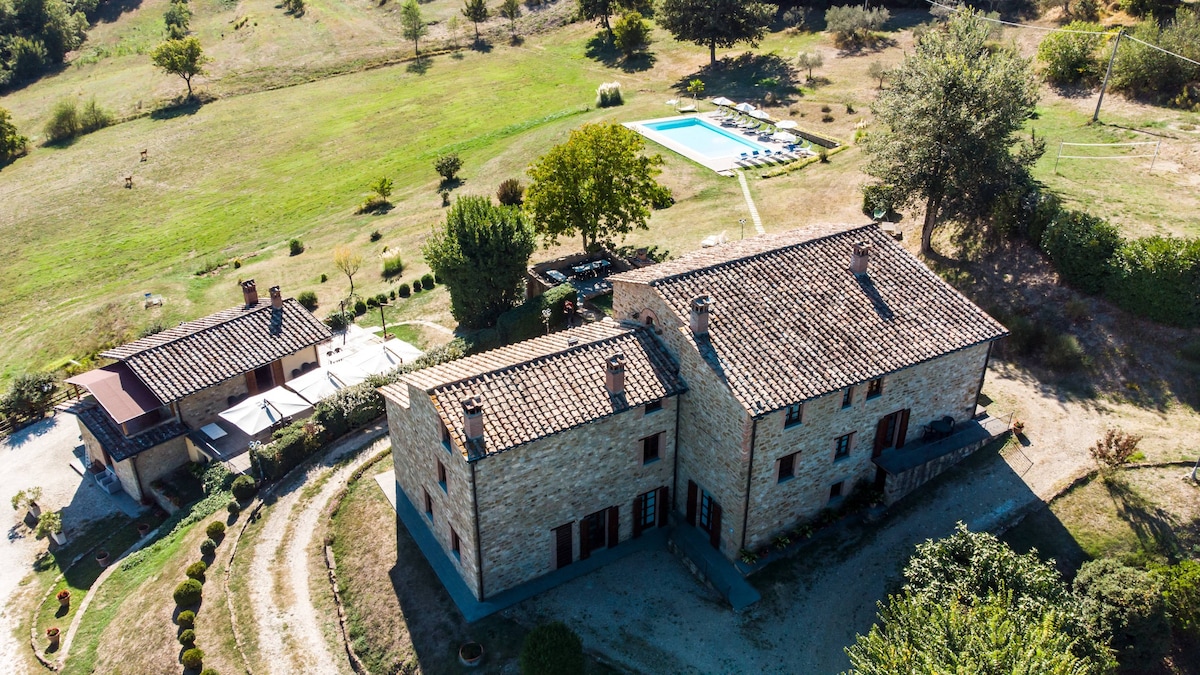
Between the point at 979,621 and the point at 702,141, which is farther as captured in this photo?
the point at 702,141

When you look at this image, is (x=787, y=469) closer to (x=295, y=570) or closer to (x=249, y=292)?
(x=295, y=570)

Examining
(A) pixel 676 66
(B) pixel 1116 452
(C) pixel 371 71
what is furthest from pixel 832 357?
(C) pixel 371 71

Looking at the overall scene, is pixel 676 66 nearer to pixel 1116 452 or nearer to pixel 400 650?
pixel 1116 452

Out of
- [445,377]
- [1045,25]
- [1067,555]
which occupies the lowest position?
[1067,555]

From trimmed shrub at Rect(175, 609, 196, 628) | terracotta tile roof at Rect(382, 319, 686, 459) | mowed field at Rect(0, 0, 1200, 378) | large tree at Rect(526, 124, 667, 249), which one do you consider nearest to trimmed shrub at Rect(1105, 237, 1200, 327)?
mowed field at Rect(0, 0, 1200, 378)

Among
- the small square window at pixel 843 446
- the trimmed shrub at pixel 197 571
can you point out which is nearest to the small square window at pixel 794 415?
the small square window at pixel 843 446

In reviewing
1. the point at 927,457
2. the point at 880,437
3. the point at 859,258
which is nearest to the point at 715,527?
the point at 880,437
